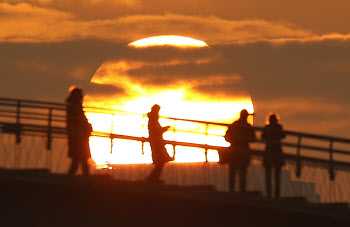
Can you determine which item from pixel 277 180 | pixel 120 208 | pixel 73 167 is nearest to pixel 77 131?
pixel 73 167

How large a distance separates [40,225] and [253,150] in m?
4.52

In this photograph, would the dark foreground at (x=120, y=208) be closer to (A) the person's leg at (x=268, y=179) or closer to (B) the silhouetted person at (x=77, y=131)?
(A) the person's leg at (x=268, y=179)

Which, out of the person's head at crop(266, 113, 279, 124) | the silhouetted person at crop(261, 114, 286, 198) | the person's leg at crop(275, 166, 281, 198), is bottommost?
the person's leg at crop(275, 166, 281, 198)

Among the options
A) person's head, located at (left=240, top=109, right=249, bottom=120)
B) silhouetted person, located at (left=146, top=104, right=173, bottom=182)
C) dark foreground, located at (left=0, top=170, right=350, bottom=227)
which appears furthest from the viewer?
person's head, located at (left=240, top=109, right=249, bottom=120)

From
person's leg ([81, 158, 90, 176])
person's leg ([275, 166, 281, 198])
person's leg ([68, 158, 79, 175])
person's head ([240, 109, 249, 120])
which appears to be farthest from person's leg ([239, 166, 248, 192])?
person's leg ([68, 158, 79, 175])

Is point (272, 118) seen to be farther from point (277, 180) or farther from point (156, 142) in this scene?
point (156, 142)

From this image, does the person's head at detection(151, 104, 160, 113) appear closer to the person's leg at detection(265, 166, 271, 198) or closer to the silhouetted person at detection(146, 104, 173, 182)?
the silhouetted person at detection(146, 104, 173, 182)

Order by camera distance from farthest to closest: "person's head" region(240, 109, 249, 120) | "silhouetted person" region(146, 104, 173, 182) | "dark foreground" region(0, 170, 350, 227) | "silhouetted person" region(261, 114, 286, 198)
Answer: "person's head" region(240, 109, 249, 120) → "silhouetted person" region(146, 104, 173, 182) → "silhouetted person" region(261, 114, 286, 198) → "dark foreground" region(0, 170, 350, 227)

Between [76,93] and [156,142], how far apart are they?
1.95 meters

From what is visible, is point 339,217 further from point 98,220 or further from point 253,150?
point 98,220

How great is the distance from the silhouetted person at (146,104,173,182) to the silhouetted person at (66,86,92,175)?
1289mm

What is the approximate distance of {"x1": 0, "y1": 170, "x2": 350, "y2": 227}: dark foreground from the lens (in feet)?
64.2

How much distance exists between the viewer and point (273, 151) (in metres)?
20.0

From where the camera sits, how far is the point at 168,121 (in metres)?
23.9
